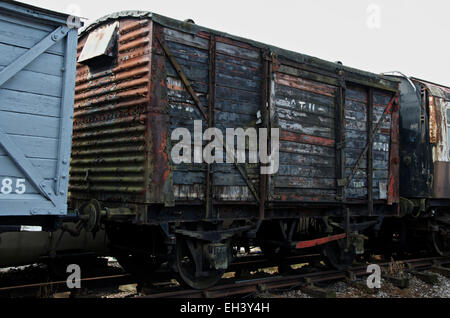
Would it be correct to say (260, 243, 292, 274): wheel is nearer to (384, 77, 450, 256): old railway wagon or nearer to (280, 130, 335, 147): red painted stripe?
(280, 130, 335, 147): red painted stripe

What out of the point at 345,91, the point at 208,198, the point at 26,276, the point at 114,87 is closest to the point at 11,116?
the point at 114,87

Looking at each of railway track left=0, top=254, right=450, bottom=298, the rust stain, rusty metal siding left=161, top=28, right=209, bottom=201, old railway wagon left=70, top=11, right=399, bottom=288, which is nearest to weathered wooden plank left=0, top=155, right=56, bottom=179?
old railway wagon left=70, top=11, right=399, bottom=288

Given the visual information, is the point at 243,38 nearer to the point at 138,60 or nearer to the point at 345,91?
the point at 138,60

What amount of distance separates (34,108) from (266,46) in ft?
13.2

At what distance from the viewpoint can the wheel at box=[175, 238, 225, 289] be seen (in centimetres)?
610

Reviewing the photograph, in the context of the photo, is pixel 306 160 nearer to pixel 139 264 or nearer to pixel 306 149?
pixel 306 149

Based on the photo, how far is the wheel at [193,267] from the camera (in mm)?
6098

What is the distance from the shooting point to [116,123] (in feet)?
20.4

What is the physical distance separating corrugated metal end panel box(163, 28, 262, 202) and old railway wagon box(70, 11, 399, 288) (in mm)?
17

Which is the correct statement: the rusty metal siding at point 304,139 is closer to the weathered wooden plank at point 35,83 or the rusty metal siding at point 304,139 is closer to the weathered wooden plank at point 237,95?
the weathered wooden plank at point 237,95

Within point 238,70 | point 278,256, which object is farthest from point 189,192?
point 278,256

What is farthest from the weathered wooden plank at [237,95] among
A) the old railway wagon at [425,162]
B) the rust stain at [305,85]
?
the old railway wagon at [425,162]

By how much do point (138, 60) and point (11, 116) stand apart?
86.7 inches

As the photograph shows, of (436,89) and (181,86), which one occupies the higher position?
(436,89)
